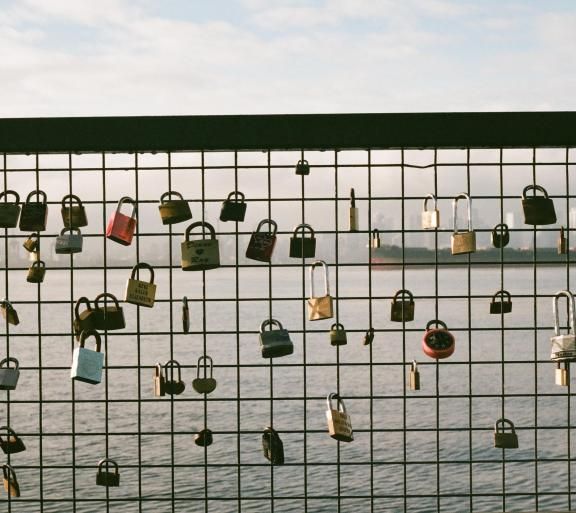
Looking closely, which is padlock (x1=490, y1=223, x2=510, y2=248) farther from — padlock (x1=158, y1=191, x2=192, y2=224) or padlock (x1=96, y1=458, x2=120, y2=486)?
padlock (x1=96, y1=458, x2=120, y2=486)

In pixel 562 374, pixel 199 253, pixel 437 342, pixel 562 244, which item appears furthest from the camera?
pixel 562 244

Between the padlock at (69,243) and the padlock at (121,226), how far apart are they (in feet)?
0.82

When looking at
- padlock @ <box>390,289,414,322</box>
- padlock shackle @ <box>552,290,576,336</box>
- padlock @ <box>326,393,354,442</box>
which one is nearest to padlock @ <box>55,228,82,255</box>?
padlock @ <box>326,393,354,442</box>

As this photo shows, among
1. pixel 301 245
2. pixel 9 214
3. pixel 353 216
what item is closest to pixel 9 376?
pixel 9 214

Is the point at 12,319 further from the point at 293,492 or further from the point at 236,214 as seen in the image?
the point at 293,492

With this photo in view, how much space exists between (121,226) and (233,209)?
61 cm

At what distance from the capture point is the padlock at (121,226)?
4750 mm

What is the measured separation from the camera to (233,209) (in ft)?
15.8

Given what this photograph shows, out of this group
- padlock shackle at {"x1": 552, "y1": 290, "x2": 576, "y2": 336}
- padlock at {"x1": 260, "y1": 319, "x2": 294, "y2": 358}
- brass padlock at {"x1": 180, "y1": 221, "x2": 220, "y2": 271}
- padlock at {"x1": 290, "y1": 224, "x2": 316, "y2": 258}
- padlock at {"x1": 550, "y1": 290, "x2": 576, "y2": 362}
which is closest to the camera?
padlock shackle at {"x1": 552, "y1": 290, "x2": 576, "y2": 336}

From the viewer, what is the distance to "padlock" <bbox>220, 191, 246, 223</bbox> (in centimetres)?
481

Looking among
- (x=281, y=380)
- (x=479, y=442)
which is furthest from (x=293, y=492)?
(x=281, y=380)

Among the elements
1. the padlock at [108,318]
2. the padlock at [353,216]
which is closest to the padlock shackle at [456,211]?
the padlock at [353,216]

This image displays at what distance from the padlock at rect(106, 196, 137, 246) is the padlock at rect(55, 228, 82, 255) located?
0.25 m

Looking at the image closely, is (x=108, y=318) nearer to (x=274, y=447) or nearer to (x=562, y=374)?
(x=274, y=447)
